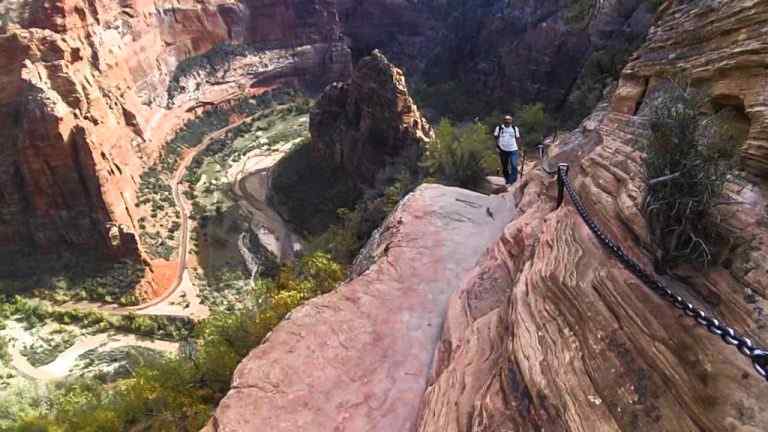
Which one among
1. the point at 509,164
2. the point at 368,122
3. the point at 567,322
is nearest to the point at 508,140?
the point at 509,164

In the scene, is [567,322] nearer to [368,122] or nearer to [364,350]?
[364,350]

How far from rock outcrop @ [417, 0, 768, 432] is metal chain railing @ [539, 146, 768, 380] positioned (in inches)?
6.6

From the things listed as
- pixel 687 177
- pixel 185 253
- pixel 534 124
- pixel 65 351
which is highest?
pixel 687 177

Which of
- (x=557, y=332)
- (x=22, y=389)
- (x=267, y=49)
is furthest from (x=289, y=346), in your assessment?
(x=267, y=49)

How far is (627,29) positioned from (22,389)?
48.5 m

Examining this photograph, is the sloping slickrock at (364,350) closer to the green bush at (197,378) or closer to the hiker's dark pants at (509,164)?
the green bush at (197,378)

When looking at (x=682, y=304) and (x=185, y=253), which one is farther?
(x=185, y=253)

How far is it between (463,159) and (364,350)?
15.3 metres

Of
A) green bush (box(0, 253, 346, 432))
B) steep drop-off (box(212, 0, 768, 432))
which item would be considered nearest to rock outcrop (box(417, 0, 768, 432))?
steep drop-off (box(212, 0, 768, 432))

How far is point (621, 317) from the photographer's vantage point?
18.4 ft

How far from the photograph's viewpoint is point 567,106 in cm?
4088

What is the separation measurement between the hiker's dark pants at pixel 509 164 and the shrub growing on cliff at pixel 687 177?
11736mm

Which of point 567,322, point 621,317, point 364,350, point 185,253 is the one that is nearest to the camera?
point 621,317

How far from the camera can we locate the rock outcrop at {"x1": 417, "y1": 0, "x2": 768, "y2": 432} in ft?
15.4
